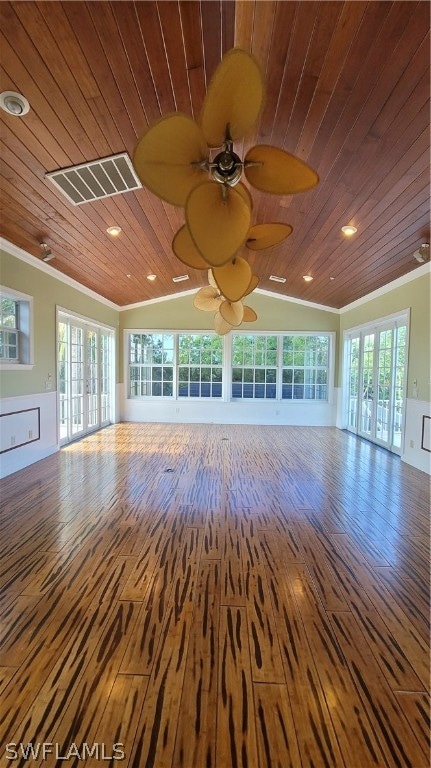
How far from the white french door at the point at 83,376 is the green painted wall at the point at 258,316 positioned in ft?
3.11

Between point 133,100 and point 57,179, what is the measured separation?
3.59ft

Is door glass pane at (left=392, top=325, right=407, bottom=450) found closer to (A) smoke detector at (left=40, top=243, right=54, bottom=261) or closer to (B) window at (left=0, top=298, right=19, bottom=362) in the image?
(A) smoke detector at (left=40, top=243, right=54, bottom=261)

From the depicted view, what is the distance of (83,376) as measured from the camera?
677 cm

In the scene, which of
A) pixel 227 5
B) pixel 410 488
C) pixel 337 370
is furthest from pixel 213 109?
pixel 337 370

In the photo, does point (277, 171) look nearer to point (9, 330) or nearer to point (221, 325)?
point (221, 325)

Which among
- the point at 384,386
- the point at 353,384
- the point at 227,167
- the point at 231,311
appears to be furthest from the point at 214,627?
the point at 353,384

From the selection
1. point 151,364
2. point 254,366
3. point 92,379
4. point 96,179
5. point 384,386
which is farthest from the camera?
point 151,364

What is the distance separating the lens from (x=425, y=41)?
186cm

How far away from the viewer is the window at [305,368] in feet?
28.2

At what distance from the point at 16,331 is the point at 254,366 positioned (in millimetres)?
5377

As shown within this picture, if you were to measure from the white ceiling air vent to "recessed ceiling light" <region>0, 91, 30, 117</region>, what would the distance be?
2.17 ft

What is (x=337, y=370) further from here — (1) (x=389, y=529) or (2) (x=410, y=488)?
(1) (x=389, y=529)

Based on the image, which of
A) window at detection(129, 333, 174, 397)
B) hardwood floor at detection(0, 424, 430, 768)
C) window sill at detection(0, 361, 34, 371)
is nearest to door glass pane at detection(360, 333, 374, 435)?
hardwood floor at detection(0, 424, 430, 768)

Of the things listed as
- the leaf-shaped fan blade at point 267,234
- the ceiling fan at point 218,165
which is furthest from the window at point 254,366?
the ceiling fan at point 218,165
